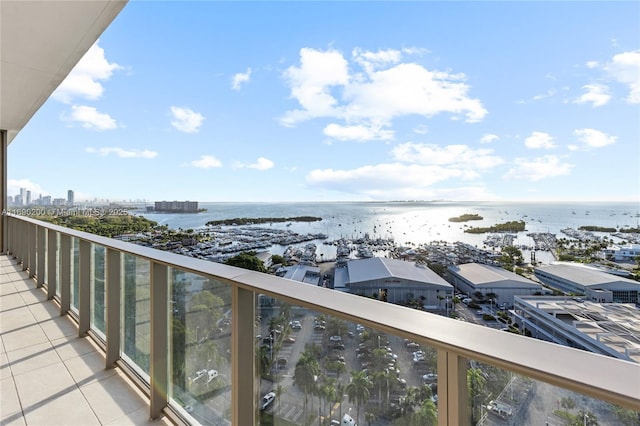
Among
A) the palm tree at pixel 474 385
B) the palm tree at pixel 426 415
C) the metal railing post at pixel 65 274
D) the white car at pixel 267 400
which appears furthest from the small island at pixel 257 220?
the palm tree at pixel 474 385

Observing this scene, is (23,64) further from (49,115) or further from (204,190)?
(204,190)

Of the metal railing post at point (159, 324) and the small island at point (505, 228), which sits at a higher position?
the small island at point (505, 228)

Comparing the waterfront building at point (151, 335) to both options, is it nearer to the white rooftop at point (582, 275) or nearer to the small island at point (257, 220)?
the white rooftop at point (582, 275)

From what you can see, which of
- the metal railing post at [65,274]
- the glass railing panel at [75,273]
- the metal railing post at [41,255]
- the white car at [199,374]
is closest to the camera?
the white car at [199,374]

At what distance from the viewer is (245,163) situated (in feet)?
48.5

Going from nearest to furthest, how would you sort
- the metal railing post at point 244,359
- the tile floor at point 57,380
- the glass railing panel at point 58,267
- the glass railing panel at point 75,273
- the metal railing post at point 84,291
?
1. the metal railing post at point 244,359
2. the tile floor at point 57,380
3. the metal railing post at point 84,291
4. the glass railing panel at point 75,273
5. the glass railing panel at point 58,267

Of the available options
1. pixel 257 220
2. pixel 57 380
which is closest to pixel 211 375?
pixel 57 380

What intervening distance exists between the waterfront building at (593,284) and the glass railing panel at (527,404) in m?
2.10

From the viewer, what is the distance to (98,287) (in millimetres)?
2818

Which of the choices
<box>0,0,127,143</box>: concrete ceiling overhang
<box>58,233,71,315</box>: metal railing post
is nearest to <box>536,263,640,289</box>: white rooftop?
A: <box>0,0,127,143</box>: concrete ceiling overhang

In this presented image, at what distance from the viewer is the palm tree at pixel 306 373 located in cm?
115

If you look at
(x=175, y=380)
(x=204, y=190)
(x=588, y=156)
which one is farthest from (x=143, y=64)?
(x=588, y=156)

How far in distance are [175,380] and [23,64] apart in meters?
4.49

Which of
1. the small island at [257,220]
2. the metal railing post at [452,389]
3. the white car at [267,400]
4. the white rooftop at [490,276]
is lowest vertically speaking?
the white car at [267,400]
